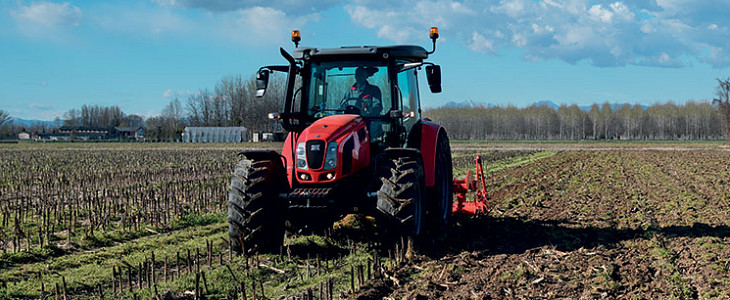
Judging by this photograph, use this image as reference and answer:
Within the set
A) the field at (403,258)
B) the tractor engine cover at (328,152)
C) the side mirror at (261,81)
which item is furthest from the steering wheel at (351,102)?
the field at (403,258)

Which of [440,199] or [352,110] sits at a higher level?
[352,110]

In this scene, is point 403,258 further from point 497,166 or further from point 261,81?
point 497,166

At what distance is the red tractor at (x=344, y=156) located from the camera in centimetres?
685

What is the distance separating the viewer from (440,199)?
28.1 feet

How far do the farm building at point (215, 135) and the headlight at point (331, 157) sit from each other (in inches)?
3218

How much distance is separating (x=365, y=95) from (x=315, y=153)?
1.31 m

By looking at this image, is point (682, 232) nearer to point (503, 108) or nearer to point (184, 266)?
point (184, 266)

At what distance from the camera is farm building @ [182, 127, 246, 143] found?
289ft

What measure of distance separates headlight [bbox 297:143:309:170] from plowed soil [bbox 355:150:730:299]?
5.30ft

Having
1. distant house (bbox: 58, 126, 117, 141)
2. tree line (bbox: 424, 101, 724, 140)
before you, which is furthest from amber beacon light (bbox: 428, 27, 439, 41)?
distant house (bbox: 58, 126, 117, 141)

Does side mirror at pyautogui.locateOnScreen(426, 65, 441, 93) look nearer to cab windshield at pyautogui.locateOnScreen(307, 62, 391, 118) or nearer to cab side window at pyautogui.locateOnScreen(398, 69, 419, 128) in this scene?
cab side window at pyautogui.locateOnScreen(398, 69, 419, 128)

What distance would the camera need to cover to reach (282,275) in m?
6.46

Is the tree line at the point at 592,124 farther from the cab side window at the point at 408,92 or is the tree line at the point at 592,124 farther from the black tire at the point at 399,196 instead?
the black tire at the point at 399,196

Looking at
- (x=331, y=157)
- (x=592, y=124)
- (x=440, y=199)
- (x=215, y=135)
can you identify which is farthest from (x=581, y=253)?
(x=592, y=124)
